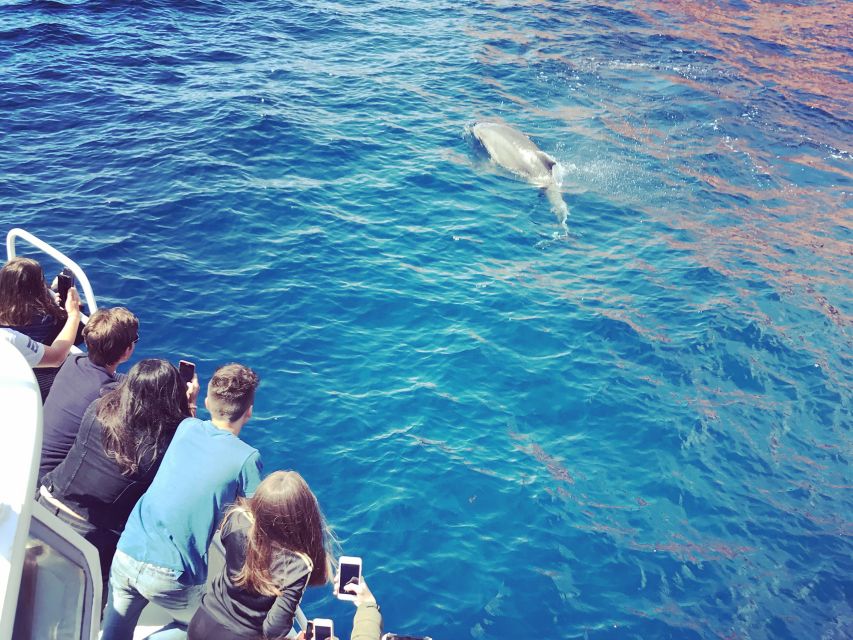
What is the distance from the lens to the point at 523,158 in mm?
15406

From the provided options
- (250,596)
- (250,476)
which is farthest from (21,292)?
(250,596)

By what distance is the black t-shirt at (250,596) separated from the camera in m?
3.85

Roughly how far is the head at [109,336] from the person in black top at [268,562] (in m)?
1.87

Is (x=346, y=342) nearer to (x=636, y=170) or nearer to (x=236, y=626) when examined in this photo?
(x=236, y=626)

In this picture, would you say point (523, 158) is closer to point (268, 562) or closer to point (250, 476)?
point (250, 476)

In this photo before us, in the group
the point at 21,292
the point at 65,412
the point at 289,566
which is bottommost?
the point at 289,566

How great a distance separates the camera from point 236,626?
155 inches

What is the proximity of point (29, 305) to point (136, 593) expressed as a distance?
109 inches

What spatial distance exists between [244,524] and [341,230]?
32.7 feet

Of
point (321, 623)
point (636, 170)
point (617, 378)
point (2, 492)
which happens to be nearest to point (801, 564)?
point (617, 378)

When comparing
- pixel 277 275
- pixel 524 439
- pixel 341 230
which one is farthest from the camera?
pixel 341 230

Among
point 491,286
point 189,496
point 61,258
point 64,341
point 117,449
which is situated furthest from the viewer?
point 491,286

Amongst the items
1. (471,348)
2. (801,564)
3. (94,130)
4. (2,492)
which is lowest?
(801,564)

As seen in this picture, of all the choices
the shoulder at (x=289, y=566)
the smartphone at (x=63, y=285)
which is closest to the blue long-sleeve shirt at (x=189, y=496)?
the shoulder at (x=289, y=566)
